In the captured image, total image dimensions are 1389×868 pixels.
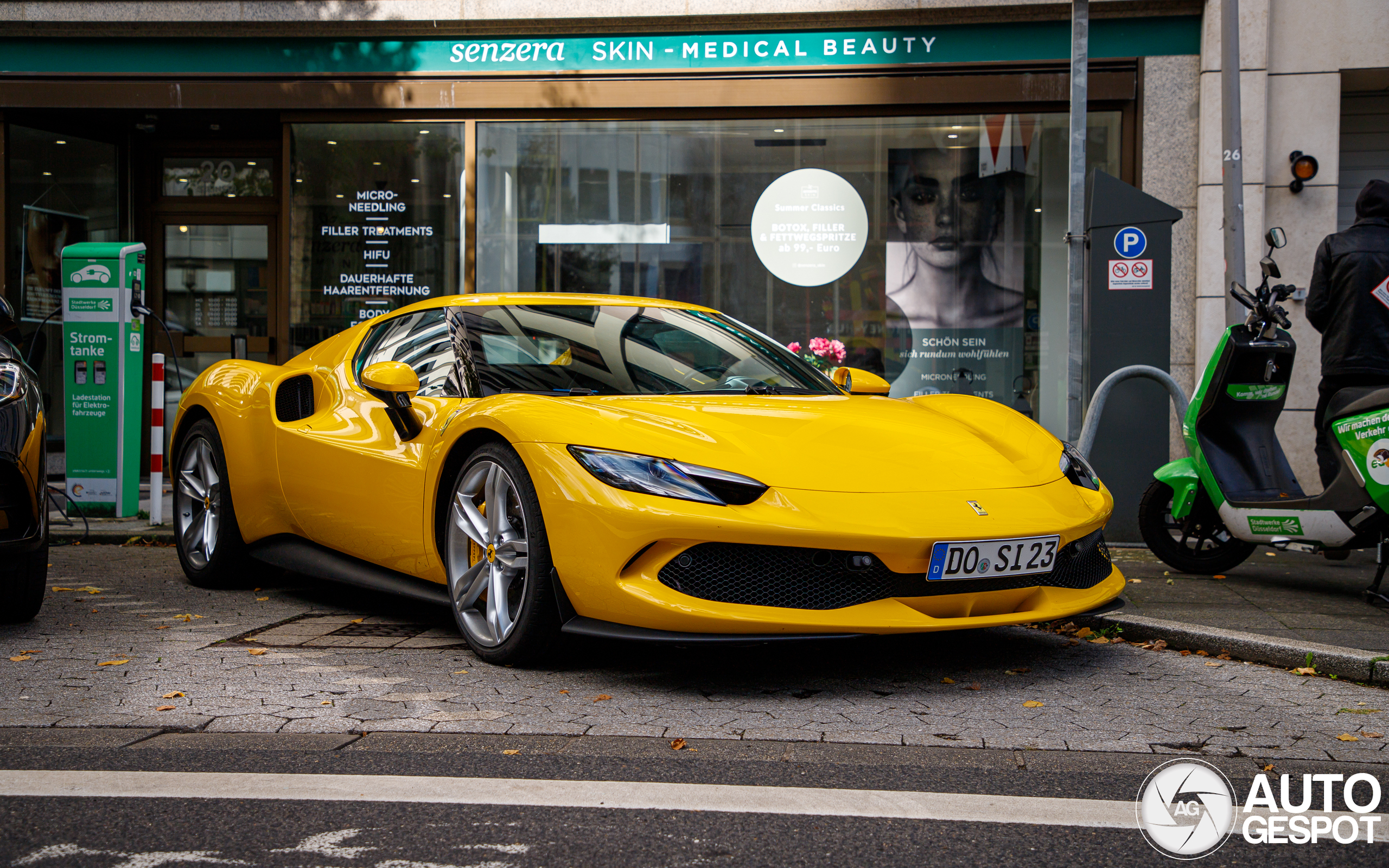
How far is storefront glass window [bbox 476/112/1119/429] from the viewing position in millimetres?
9758

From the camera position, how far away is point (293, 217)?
403 inches

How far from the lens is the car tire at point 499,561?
3.78 meters

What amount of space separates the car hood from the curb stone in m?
0.71

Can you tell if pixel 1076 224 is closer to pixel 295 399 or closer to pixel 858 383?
pixel 858 383

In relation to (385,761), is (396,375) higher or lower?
higher

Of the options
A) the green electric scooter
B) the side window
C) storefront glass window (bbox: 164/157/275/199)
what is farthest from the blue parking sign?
storefront glass window (bbox: 164/157/275/199)

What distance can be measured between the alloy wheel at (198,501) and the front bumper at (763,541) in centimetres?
257

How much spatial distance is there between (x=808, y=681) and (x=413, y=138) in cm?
745

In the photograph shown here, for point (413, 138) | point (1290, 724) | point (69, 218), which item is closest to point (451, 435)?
point (1290, 724)

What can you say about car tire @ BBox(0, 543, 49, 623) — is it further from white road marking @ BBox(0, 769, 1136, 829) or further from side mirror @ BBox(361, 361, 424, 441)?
white road marking @ BBox(0, 769, 1136, 829)

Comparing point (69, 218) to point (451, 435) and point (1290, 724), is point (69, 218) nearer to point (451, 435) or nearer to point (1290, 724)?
point (451, 435)

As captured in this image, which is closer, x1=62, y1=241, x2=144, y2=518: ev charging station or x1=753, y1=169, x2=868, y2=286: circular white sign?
x1=62, y1=241, x2=144, y2=518: ev charging station

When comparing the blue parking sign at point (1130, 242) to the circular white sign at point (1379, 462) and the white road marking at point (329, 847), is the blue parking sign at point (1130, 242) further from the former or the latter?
the white road marking at point (329, 847)

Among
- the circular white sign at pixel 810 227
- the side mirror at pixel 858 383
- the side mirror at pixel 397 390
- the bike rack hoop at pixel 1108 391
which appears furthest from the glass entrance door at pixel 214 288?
the side mirror at pixel 858 383
